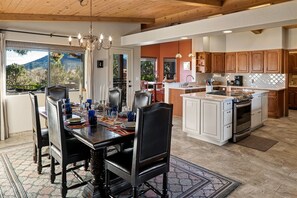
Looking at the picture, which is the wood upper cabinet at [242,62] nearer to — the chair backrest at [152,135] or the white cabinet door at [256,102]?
the white cabinet door at [256,102]

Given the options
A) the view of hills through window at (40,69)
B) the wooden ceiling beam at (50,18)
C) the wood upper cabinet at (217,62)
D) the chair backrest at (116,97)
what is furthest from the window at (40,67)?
the wood upper cabinet at (217,62)

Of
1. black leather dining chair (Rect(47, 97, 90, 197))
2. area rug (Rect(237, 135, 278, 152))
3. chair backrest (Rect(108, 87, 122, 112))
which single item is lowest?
area rug (Rect(237, 135, 278, 152))

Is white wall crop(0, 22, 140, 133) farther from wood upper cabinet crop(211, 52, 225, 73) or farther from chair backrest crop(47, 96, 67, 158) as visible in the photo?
wood upper cabinet crop(211, 52, 225, 73)

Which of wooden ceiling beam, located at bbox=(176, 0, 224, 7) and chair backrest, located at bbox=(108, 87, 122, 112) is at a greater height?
wooden ceiling beam, located at bbox=(176, 0, 224, 7)

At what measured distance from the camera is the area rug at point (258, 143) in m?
4.53

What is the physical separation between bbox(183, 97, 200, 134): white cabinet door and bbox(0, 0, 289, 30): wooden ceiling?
79.9 inches

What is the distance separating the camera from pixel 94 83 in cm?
687

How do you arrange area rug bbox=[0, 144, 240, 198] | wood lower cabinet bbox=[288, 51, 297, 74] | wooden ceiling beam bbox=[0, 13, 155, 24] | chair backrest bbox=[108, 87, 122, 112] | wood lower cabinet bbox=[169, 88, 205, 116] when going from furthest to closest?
A: wood lower cabinet bbox=[288, 51, 297, 74] → wood lower cabinet bbox=[169, 88, 205, 116] → wooden ceiling beam bbox=[0, 13, 155, 24] → chair backrest bbox=[108, 87, 122, 112] → area rug bbox=[0, 144, 240, 198]

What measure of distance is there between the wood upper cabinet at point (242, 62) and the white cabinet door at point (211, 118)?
436 cm

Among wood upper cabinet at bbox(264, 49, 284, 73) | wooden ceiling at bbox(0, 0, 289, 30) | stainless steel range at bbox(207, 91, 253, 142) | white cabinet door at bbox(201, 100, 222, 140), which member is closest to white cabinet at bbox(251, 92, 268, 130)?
stainless steel range at bbox(207, 91, 253, 142)

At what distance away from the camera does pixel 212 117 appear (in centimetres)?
469

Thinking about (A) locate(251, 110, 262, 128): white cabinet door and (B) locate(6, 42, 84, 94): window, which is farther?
(A) locate(251, 110, 262, 128): white cabinet door

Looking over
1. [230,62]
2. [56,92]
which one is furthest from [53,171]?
[230,62]

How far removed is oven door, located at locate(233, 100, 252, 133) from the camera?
15.9 feet
